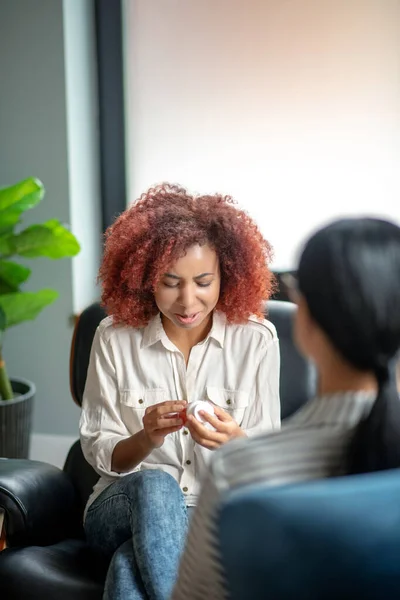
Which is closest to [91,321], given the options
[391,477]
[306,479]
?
[306,479]

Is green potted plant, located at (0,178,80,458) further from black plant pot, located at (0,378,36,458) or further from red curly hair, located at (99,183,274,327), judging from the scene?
red curly hair, located at (99,183,274,327)

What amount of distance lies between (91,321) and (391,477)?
133 cm

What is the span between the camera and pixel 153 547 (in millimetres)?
1474

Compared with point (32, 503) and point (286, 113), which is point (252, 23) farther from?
point (32, 503)

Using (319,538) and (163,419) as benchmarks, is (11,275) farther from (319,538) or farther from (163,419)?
(319,538)

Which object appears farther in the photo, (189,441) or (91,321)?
(91,321)

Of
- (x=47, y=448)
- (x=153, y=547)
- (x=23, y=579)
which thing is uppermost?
(x=153, y=547)

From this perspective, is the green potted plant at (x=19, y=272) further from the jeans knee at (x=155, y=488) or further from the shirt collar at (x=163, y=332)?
the jeans knee at (x=155, y=488)

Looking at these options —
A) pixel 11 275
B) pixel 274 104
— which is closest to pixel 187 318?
pixel 11 275

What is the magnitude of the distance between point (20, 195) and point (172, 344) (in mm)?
1198

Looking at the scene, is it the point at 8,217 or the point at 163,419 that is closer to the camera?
the point at 163,419

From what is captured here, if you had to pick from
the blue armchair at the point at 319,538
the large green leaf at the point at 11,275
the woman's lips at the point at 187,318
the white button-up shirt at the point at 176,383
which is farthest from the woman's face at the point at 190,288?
the large green leaf at the point at 11,275

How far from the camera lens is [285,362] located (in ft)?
6.54

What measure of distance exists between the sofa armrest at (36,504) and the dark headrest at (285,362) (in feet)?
0.79
